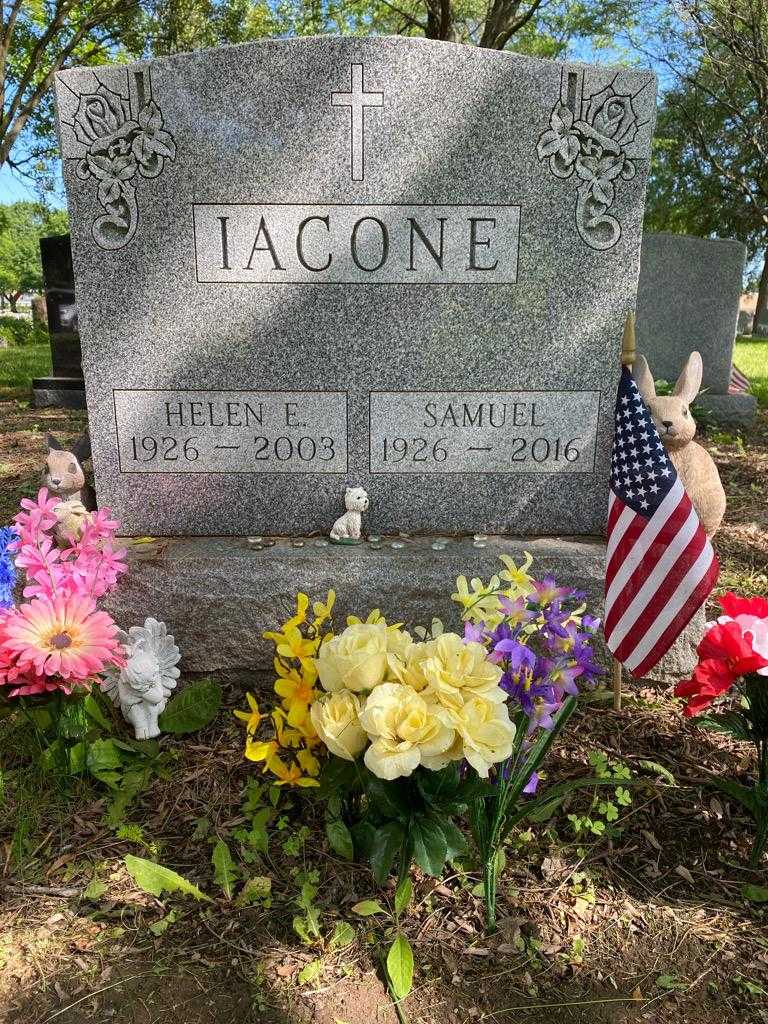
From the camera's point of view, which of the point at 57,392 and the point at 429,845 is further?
the point at 57,392

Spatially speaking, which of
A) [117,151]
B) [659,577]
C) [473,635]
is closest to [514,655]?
[473,635]

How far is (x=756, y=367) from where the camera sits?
45.6 ft

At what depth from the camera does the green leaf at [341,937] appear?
1.94m

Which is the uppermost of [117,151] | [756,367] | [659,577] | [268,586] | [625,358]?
[117,151]

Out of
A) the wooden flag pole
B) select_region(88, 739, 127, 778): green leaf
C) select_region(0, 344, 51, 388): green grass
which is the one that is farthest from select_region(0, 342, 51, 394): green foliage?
the wooden flag pole

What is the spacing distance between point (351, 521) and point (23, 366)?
1131 cm

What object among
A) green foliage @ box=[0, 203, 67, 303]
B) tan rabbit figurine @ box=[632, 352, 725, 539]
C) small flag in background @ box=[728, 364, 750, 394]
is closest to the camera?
tan rabbit figurine @ box=[632, 352, 725, 539]

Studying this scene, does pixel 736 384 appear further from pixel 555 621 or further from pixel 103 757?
pixel 103 757

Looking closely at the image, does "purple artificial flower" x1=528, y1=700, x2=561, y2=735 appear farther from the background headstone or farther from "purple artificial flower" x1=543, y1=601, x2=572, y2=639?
the background headstone

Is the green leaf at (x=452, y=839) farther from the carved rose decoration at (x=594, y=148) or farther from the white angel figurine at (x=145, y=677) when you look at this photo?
the carved rose decoration at (x=594, y=148)

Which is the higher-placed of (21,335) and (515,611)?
(515,611)

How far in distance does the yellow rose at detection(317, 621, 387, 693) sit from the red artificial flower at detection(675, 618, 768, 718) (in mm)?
921

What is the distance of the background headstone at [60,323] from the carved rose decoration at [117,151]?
604 centimetres

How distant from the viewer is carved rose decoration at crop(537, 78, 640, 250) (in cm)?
296
